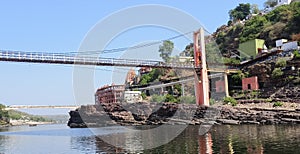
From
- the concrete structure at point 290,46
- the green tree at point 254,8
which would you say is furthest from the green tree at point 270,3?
Answer: the concrete structure at point 290,46

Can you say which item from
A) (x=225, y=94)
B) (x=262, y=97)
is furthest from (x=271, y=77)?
(x=225, y=94)

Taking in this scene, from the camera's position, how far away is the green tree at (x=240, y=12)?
76200 mm

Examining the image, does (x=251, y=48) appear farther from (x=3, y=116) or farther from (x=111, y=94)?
(x=3, y=116)

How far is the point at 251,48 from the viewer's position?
1918 inches

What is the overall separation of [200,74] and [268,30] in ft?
61.2

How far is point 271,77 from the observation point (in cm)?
3819

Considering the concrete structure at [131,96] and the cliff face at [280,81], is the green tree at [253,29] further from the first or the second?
the concrete structure at [131,96]

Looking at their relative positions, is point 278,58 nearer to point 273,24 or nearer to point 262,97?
point 262,97

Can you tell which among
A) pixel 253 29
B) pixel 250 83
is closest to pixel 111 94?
pixel 250 83

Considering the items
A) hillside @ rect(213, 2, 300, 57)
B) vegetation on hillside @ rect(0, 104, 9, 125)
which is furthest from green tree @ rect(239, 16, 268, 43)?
vegetation on hillside @ rect(0, 104, 9, 125)

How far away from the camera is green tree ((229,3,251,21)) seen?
7620 cm

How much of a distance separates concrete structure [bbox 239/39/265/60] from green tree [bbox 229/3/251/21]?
89.9ft

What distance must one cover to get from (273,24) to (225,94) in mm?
18168

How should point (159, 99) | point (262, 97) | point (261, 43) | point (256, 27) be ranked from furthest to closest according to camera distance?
point (256, 27) → point (261, 43) → point (159, 99) → point (262, 97)
